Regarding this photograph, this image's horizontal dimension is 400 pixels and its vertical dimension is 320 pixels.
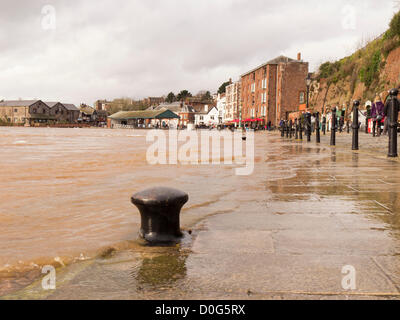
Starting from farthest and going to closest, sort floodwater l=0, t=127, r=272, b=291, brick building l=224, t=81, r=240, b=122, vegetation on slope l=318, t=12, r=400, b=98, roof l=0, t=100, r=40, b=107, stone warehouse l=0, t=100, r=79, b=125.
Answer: roof l=0, t=100, r=40, b=107
stone warehouse l=0, t=100, r=79, b=125
brick building l=224, t=81, r=240, b=122
vegetation on slope l=318, t=12, r=400, b=98
floodwater l=0, t=127, r=272, b=291

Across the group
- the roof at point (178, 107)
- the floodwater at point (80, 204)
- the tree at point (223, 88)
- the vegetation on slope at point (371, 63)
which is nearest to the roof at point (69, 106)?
the roof at point (178, 107)

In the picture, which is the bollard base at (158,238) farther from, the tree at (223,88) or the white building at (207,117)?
the tree at (223,88)

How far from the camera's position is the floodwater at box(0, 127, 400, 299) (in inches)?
82.8

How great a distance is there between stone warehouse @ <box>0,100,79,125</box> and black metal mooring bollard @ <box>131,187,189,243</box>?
116m

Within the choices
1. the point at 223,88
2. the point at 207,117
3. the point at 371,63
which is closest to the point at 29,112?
the point at 207,117

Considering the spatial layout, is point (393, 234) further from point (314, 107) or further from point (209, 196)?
point (314, 107)

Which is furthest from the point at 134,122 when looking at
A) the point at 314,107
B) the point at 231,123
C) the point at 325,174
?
the point at 325,174

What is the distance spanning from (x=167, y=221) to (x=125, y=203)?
5.89 ft

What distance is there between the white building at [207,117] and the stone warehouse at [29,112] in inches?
1658

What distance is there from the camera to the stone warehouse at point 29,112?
366ft

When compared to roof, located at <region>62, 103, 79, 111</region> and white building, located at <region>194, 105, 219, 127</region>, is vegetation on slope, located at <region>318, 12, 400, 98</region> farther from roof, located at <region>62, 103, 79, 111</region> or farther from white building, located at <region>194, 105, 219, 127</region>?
roof, located at <region>62, 103, 79, 111</region>

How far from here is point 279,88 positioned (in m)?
65.4

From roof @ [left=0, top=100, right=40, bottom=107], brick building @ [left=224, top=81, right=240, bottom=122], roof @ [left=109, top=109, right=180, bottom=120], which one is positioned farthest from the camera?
roof @ [left=0, top=100, right=40, bottom=107]

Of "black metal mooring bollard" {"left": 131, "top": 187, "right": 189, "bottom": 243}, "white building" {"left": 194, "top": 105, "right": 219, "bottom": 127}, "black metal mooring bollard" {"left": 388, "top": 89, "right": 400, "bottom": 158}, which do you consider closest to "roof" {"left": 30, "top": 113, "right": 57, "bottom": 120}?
"white building" {"left": 194, "top": 105, "right": 219, "bottom": 127}
